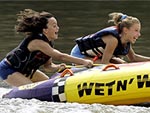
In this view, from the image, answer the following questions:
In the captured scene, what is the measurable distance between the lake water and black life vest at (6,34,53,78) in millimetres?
452

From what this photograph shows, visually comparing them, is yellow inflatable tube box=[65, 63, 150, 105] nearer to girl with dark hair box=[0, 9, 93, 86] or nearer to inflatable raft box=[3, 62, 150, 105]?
inflatable raft box=[3, 62, 150, 105]

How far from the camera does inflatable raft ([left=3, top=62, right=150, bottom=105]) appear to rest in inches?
235

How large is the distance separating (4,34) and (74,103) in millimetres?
9104

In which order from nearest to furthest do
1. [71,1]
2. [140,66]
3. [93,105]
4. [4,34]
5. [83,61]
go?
[93,105], [140,66], [83,61], [4,34], [71,1]

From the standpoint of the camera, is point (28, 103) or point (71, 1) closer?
point (28, 103)

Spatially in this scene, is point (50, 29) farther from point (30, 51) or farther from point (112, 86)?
point (112, 86)

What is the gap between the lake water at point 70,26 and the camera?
566cm

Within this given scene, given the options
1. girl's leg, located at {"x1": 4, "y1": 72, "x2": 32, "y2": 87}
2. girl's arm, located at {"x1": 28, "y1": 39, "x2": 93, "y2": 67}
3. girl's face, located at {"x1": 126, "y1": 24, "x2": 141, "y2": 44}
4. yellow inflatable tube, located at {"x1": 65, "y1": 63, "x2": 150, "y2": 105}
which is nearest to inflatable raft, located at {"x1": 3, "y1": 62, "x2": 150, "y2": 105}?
yellow inflatable tube, located at {"x1": 65, "y1": 63, "x2": 150, "y2": 105}

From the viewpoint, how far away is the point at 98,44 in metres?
7.47

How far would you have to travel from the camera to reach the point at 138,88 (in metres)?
5.95

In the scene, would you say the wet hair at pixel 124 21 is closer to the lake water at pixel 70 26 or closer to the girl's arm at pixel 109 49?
the girl's arm at pixel 109 49

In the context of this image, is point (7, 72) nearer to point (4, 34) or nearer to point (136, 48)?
point (136, 48)

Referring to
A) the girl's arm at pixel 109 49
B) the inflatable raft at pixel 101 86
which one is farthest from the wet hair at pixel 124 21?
the inflatable raft at pixel 101 86

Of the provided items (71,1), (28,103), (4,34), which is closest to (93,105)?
(28,103)
